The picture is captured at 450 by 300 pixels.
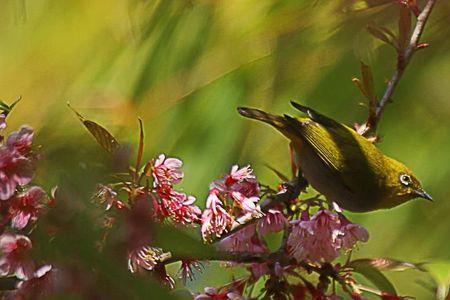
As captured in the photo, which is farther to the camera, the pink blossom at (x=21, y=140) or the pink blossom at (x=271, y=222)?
the pink blossom at (x=271, y=222)

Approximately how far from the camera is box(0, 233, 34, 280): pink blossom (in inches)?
9.5

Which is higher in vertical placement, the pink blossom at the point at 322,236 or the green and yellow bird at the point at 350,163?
the pink blossom at the point at 322,236

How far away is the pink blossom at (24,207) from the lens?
0.28 m

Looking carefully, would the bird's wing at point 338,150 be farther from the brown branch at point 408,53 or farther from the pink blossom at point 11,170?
the pink blossom at point 11,170

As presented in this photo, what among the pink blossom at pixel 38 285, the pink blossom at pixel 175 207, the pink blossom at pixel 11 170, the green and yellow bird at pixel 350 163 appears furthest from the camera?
the green and yellow bird at pixel 350 163

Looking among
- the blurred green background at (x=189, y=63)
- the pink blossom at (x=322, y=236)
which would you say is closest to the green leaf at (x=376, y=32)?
the blurred green background at (x=189, y=63)

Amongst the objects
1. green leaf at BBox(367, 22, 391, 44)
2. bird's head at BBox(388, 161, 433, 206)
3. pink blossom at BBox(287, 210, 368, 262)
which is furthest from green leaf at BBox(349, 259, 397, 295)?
bird's head at BBox(388, 161, 433, 206)

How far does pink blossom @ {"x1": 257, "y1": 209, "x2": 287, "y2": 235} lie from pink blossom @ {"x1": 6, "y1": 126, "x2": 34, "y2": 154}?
170 mm

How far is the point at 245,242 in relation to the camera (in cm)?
48

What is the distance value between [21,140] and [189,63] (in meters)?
0.17

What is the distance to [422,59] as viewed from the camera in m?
0.67

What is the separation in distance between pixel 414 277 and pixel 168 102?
26 centimetres

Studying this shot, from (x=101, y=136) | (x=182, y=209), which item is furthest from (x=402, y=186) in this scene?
(x=101, y=136)

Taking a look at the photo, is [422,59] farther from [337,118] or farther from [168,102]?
[168,102]
